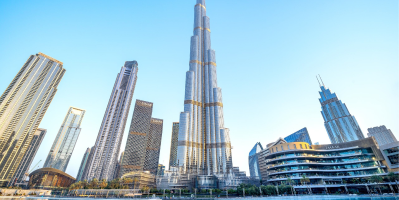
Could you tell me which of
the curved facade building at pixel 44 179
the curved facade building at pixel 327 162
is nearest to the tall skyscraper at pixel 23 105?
the curved facade building at pixel 44 179

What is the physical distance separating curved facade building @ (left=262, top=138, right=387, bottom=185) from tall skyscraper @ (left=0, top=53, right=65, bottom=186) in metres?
206

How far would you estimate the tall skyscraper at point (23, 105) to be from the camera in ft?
497

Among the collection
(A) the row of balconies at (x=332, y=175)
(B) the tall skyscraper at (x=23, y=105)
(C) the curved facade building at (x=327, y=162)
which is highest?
(B) the tall skyscraper at (x=23, y=105)

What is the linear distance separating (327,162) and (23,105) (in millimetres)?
235790

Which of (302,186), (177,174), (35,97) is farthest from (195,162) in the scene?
(35,97)

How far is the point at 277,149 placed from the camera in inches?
4289

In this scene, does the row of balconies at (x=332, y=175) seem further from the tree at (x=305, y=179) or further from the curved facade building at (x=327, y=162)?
the tree at (x=305, y=179)

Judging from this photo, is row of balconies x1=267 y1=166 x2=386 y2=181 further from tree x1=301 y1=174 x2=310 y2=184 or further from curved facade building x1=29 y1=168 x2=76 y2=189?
curved facade building x1=29 y1=168 x2=76 y2=189

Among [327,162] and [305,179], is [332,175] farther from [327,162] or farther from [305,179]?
[305,179]

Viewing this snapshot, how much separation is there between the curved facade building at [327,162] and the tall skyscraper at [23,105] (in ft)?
675

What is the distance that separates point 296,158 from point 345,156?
28717mm

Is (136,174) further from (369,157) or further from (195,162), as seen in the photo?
(369,157)

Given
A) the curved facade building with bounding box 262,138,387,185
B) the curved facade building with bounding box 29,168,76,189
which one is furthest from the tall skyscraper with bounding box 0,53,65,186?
the curved facade building with bounding box 262,138,387,185

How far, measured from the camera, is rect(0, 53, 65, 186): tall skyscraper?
151375 mm
